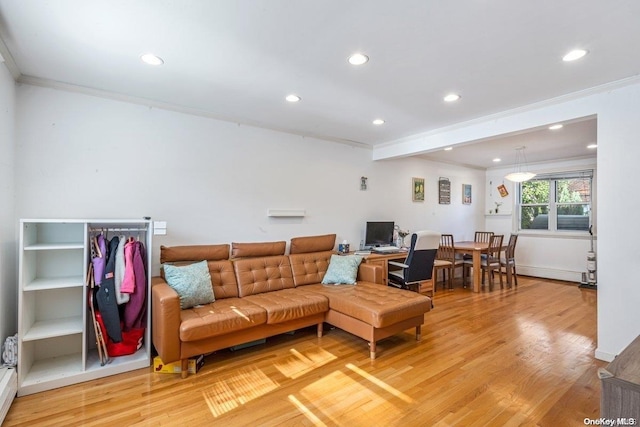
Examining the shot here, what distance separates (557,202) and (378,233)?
4.22 m

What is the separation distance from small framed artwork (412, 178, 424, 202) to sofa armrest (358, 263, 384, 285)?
95.6 inches

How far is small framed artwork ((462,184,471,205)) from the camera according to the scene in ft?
22.5

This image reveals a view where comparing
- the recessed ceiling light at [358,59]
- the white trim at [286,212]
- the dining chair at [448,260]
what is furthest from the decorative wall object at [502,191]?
the recessed ceiling light at [358,59]

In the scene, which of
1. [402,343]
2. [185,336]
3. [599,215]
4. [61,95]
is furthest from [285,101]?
[599,215]

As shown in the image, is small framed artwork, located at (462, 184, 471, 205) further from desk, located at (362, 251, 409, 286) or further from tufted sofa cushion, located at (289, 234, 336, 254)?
tufted sofa cushion, located at (289, 234, 336, 254)

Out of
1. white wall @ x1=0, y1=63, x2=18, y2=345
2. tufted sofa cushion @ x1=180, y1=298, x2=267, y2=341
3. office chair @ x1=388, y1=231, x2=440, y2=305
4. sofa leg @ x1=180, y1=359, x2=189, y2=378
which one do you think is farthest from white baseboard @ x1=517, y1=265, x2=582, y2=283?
white wall @ x1=0, y1=63, x2=18, y2=345

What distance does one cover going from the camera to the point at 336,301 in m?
3.24

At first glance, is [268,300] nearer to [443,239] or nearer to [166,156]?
[166,156]

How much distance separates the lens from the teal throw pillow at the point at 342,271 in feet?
12.6

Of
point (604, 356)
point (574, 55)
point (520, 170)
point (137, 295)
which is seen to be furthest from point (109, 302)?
point (520, 170)

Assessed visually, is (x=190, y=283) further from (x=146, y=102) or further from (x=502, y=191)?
(x=502, y=191)

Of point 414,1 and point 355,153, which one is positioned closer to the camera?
point 414,1

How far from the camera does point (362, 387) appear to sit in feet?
7.84

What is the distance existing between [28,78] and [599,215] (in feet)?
16.8
